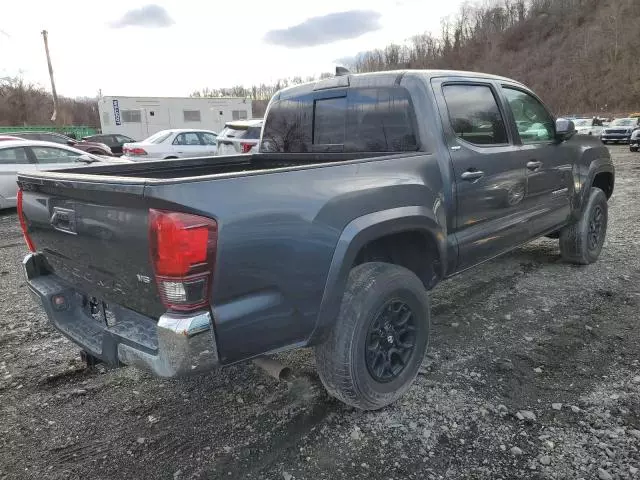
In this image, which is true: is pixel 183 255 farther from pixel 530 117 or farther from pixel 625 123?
pixel 625 123

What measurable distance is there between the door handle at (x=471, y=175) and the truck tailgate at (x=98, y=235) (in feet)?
7.09

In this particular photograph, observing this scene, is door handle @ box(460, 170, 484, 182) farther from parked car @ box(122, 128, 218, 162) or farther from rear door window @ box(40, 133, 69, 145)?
rear door window @ box(40, 133, 69, 145)

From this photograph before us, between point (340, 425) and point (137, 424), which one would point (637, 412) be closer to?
point (340, 425)

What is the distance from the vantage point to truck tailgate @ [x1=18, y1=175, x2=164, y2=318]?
209 cm

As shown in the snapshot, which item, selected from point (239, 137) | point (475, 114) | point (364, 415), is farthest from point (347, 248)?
point (239, 137)

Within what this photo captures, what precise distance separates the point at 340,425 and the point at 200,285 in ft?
4.25

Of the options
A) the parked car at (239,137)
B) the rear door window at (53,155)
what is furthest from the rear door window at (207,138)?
the rear door window at (53,155)

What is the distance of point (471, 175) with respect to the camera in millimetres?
3332

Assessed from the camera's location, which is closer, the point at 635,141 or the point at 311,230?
the point at 311,230

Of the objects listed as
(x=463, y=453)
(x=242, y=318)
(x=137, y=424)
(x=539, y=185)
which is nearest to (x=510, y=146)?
(x=539, y=185)

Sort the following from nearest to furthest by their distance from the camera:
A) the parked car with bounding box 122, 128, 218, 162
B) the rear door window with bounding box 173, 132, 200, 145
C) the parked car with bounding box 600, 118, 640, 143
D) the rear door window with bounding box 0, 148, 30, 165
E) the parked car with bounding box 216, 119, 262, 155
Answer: the rear door window with bounding box 0, 148, 30, 165
the parked car with bounding box 216, 119, 262, 155
the parked car with bounding box 122, 128, 218, 162
the rear door window with bounding box 173, 132, 200, 145
the parked car with bounding box 600, 118, 640, 143

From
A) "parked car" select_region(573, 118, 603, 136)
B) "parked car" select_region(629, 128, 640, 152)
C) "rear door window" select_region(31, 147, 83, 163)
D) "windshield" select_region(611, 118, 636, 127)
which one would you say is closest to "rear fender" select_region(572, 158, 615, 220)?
"rear door window" select_region(31, 147, 83, 163)

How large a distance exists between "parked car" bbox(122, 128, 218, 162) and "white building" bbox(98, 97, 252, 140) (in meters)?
14.5

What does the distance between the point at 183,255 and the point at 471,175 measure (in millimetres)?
2178
